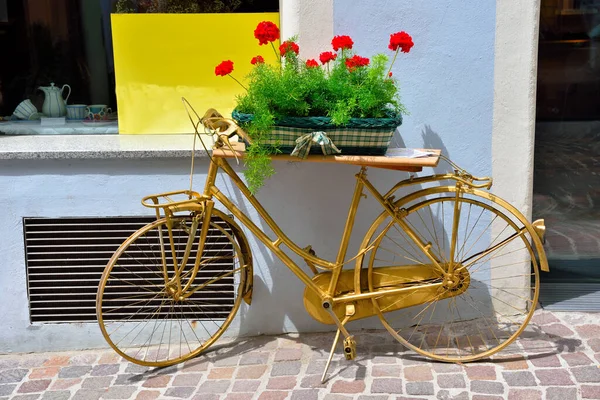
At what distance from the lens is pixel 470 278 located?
15.1ft

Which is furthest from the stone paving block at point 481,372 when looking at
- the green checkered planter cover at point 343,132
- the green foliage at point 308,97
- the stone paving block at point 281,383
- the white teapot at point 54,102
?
the white teapot at point 54,102

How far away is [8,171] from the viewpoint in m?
4.55

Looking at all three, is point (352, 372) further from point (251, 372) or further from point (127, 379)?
point (127, 379)

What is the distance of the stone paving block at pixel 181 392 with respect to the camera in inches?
161

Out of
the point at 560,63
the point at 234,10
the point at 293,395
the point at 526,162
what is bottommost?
the point at 293,395

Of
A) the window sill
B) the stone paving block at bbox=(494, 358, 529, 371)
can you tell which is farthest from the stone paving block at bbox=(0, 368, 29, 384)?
the stone paving block at bbox=(494, 358, 529, 371)

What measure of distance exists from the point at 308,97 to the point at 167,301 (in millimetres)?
1656

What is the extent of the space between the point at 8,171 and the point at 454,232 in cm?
263

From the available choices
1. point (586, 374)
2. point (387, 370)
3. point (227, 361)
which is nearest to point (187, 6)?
point (227, 361)

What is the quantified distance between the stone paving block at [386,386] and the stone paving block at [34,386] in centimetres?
182

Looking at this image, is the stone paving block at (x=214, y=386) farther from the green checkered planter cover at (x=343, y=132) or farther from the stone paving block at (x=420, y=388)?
the green checkered planter cover at (x=343, y=132)

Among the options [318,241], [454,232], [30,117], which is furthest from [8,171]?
[454,232]

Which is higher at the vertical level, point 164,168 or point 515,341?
point 164,168

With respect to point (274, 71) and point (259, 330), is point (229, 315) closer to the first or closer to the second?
point (259, 330)
